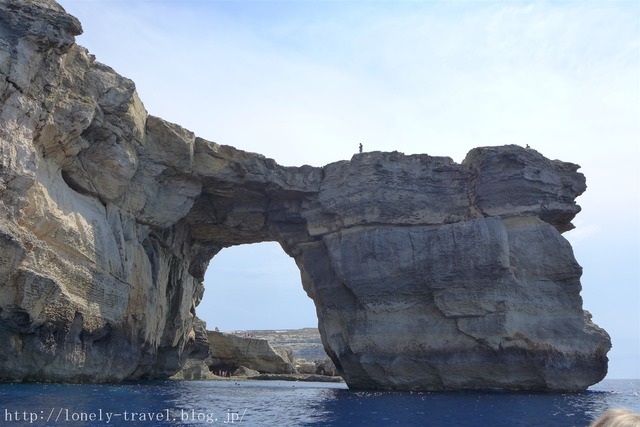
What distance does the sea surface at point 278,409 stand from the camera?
762 inches

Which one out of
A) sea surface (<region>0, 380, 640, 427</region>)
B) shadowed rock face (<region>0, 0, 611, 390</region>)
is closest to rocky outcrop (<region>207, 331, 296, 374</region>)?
shadowed rock face (<region>0, 0, 611, 390</region>)

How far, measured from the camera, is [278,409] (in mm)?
26141

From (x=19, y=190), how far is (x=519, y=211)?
26571mm

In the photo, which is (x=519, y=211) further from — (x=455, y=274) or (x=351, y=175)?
(x=351, y=175)

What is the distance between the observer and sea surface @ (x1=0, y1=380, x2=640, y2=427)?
19.3 meters

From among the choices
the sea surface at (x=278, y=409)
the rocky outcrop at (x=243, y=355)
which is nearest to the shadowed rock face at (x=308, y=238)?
the sea surface at (x=278, y=409)

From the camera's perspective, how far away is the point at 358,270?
37656mm

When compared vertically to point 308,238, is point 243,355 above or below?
below

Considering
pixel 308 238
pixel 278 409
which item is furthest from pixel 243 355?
pixel 278 409

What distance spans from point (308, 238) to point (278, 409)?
1630 centimetres

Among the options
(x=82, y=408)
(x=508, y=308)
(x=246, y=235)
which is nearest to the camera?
(x=82, y=408)

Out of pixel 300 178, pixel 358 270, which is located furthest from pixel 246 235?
pixel 358 270

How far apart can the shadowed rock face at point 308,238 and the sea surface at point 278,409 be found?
9.73ft

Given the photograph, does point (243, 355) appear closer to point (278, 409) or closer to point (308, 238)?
point (308, 238)
